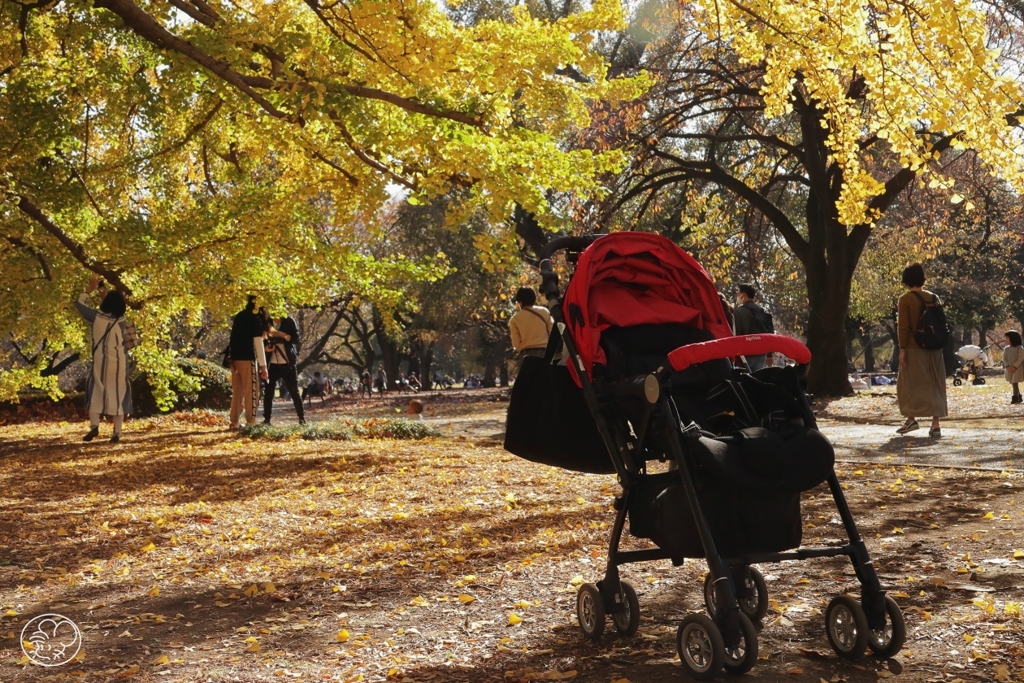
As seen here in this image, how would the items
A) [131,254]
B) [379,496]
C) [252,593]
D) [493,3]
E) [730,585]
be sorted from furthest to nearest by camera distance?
[493,3]
[131,254]
[379,496]
[252,593]
[730,585]

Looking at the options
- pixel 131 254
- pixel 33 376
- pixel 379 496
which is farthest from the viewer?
pixel 33 376

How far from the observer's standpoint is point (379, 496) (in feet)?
27.8

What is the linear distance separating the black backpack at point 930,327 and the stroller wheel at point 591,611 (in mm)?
8158

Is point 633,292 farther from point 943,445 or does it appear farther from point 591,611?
point 943,445

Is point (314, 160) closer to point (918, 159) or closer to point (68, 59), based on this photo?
point (68, 59)

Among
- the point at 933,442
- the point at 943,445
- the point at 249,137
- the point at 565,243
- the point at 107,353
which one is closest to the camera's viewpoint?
the point at 565,243

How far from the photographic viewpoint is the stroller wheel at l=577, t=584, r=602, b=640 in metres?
4.27

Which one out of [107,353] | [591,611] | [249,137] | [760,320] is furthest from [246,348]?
[591,611]

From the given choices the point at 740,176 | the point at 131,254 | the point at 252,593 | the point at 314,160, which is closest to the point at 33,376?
the point at 131,254

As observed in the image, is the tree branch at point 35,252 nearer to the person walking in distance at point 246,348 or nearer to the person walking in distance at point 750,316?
the person walking in distance at point 246,348

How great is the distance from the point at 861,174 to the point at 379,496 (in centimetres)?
587

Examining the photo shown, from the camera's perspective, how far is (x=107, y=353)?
485 inches

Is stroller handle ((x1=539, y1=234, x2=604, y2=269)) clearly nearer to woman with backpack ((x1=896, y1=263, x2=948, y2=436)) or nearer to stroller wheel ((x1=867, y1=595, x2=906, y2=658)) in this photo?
stroller wheel ((x1=867, y1=595, x2=906, y2=658))

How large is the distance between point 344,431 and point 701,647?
1061 centimetres
